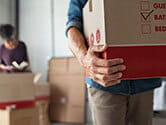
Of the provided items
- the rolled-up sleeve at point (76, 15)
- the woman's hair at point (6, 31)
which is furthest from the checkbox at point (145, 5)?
the woman's hair at point (6, 31)

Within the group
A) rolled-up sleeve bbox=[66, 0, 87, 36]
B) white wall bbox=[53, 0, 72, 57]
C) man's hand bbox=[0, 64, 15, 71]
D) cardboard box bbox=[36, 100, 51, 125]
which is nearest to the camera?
rolled-up sleeve bbox=[66, 0, 87, 36]

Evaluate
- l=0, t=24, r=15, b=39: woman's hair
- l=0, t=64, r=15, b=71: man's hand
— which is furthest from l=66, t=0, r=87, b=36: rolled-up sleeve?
l=0, t=24, r=15, b=39: woman's hair

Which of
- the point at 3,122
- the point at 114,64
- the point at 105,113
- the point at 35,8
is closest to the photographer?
the point at 114,64

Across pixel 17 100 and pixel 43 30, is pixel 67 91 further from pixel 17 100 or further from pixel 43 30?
pixel 17 100

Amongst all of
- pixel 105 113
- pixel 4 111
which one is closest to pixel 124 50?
pixel 105 113

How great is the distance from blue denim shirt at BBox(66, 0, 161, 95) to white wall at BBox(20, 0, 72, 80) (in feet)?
10.0

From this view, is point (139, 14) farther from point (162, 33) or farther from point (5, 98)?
point (5, 98)

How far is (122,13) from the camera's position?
0.93m

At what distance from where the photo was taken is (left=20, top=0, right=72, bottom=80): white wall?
4.45 m

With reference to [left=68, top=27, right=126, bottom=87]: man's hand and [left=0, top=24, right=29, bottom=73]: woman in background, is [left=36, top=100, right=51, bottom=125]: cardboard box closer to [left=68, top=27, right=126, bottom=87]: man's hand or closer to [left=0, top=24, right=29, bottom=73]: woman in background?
[left=0, top=24, right=29, bottom=73]: woman in background

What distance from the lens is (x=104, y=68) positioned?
2.90 ft

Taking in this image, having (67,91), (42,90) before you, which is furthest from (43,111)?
(67,91)

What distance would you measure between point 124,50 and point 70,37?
299 millimetres

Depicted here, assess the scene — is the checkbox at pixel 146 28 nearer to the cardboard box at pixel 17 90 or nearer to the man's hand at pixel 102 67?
the man's hand at pixel 102 67
